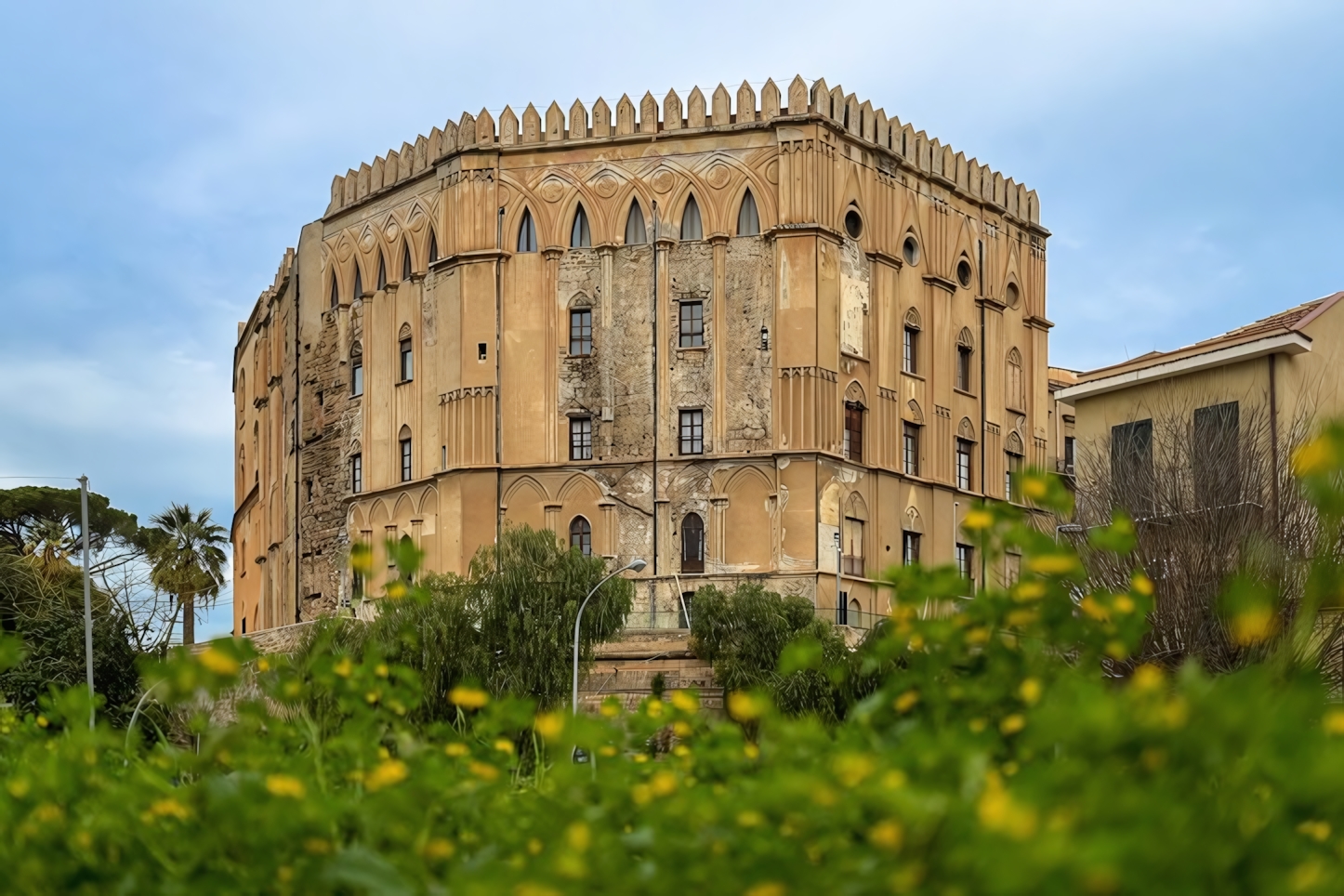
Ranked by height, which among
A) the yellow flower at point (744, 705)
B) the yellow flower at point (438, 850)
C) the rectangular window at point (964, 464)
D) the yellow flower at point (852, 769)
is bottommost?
the yellow flower at point (438, 850)

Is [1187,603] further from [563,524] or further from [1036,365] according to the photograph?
[1036,365]

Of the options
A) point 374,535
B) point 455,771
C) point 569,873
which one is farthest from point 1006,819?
point 374,535

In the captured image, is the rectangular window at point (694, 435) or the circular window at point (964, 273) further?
the circular window at point (964, 273)

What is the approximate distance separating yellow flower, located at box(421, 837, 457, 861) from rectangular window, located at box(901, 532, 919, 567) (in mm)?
44671

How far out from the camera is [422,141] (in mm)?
54094

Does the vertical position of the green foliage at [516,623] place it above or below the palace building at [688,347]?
below

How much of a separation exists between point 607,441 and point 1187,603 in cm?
2542

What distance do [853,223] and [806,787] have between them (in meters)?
46.2

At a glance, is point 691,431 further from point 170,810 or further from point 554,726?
point 554,726

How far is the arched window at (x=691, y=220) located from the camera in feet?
167

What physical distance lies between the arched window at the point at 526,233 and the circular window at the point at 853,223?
793cm

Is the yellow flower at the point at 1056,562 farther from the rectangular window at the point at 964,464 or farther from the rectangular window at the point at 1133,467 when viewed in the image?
the rectangular window at the point at 964,464

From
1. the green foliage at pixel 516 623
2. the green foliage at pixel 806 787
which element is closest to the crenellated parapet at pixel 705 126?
the green foliage at pixel 516 623

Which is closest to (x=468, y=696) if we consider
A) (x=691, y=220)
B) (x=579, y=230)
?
(x=691, y=220)
